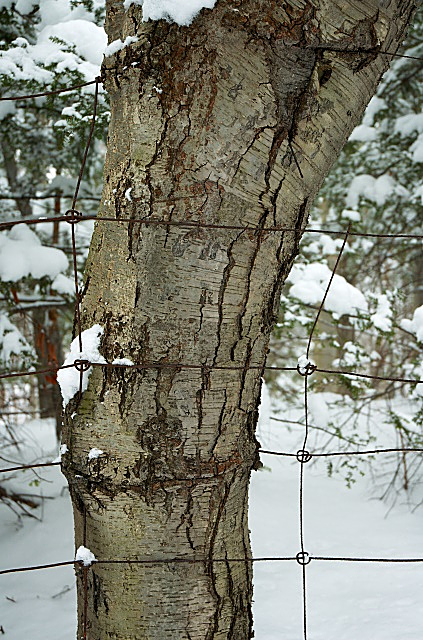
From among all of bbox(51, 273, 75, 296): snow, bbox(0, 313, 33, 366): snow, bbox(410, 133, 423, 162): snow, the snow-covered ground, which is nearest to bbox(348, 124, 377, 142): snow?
bbox(410, 133, 423, 162): snow

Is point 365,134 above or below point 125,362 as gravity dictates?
above

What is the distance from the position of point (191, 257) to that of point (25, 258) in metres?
2.60

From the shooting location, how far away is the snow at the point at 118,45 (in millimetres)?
1350

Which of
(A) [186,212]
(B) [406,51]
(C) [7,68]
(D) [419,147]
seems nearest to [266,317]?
(A) [186,212]

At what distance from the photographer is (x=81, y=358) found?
4.62 ft

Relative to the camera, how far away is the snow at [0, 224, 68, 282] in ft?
11.8

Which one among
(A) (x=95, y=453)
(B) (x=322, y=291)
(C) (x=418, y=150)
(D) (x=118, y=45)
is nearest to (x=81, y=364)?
(A) (x=95, y=453)

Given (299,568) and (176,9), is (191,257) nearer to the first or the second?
(176,9)

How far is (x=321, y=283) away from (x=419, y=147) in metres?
1.37

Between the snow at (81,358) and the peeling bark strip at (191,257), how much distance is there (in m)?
0.02

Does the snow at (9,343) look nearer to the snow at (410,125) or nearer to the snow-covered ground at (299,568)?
the snow-covered ground at (299,568)

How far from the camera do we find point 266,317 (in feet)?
4.96

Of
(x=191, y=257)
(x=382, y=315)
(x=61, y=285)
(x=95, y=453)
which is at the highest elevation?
(x=61, y=285)

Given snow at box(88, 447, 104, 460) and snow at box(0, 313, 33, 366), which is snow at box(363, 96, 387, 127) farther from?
snow at box(88, 447, 104, 460)
